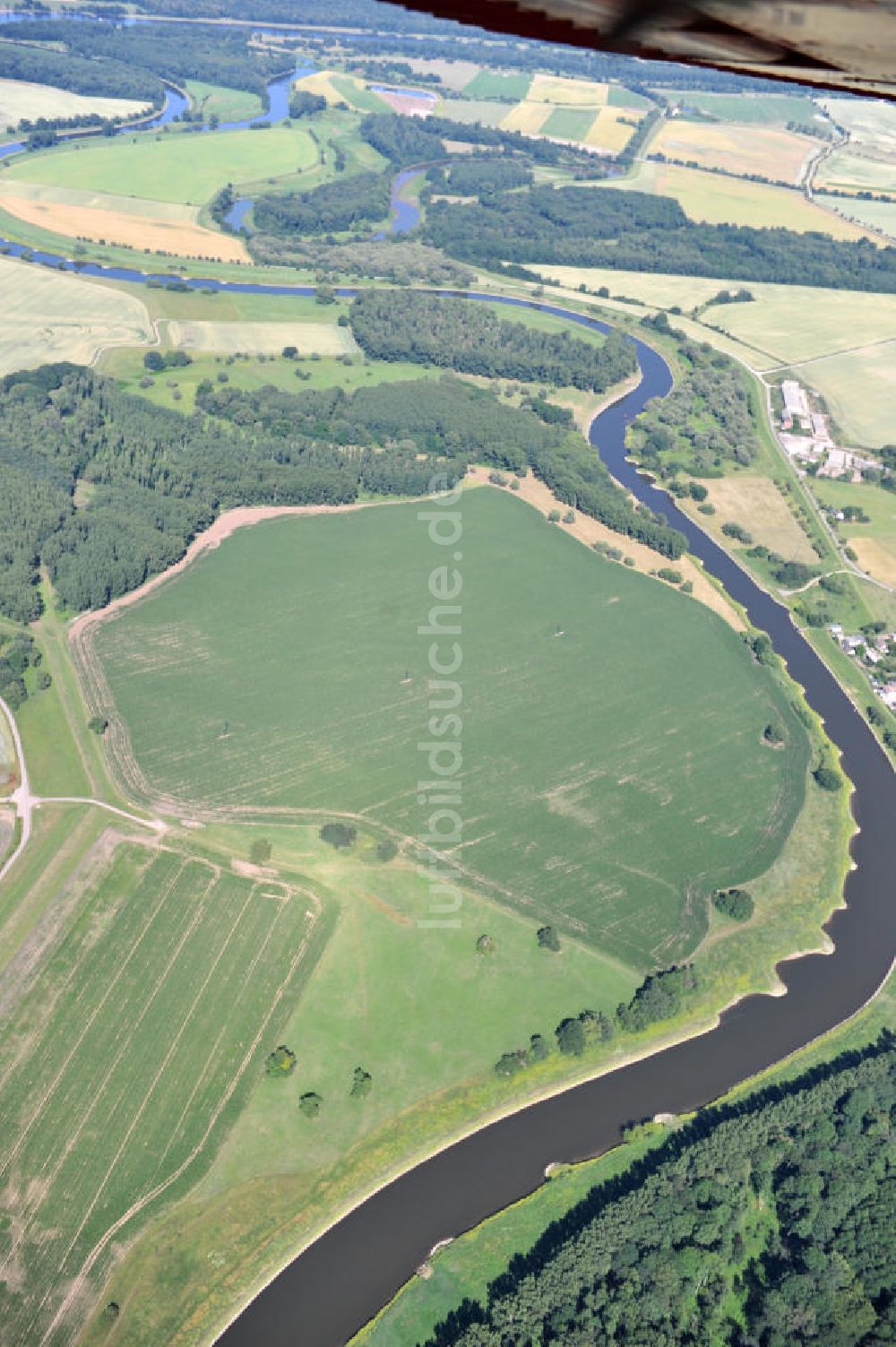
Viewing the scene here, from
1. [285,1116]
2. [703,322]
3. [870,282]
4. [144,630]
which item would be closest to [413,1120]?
[285,1116]

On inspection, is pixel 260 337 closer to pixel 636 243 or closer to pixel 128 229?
pixel 128 229

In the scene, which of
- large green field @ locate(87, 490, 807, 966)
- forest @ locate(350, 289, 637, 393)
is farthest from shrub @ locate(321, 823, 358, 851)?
forest @ locate(350, 289, 637, 393)

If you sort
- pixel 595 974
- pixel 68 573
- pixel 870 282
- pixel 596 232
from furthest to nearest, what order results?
pixel 596 232 < pixel 870 282 < pixel 68 573 < pixel 595 974

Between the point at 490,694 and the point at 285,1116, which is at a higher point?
the point at 490,694

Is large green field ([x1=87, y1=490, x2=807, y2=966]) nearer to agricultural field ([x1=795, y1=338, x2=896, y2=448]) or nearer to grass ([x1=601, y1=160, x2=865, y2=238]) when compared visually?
agricultural field ([x1=795, y1=338, x2=896, y2=448])

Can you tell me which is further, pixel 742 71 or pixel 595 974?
pixel 595 974

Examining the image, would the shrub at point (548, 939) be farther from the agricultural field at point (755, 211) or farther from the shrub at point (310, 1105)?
the agricultural field at point (755, 211)

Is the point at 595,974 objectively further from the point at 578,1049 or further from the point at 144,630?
the point at 144,630
